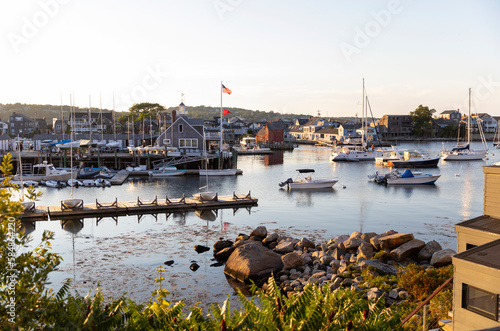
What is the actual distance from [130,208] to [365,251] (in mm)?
22271

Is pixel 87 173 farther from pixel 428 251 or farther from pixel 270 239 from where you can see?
pixel 428 251

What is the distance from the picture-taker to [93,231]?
3147cm

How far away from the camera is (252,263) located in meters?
21.1

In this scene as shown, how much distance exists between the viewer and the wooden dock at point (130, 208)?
34719 millimetres

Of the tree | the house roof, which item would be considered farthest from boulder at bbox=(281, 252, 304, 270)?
the tree

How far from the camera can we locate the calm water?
838 inches

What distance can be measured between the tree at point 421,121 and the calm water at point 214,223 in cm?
10931

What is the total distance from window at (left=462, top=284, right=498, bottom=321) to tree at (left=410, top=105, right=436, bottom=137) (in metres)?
169

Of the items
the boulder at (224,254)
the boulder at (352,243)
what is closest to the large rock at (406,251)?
the boulder at (352,243)

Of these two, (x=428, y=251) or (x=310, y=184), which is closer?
(x=428, y=251)

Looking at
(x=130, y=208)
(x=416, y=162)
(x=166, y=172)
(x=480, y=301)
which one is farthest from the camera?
(x=416, y=162)

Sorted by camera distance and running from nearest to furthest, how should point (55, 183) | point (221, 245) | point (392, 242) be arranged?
point (392, 242)
point (221, 245)
point (55, 183)

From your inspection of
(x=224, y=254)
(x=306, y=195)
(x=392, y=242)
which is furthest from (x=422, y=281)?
(x=306, y=195)

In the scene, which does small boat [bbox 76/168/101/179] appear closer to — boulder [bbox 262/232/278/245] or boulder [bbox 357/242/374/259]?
boulder [bbox 262/232/278/245]
